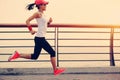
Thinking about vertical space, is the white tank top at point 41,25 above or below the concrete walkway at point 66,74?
above

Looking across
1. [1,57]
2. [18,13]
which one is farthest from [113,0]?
[1,57]

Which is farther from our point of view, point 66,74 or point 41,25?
point 66,74

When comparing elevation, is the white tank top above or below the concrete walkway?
above

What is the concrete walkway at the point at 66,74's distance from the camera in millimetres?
7180

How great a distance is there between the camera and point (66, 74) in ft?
24.6

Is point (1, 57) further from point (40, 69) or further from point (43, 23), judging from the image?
point (43, 23)

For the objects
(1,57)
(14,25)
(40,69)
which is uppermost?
(14,25)

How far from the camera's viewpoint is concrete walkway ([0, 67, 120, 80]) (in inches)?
283

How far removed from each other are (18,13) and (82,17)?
5231 millimetres

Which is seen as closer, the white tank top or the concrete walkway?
the white tank top

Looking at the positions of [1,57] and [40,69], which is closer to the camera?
[40,69]

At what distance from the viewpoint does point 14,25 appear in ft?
23.9

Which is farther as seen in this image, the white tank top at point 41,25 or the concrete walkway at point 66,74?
the concrete walkway at point 66,74

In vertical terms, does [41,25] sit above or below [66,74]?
above
